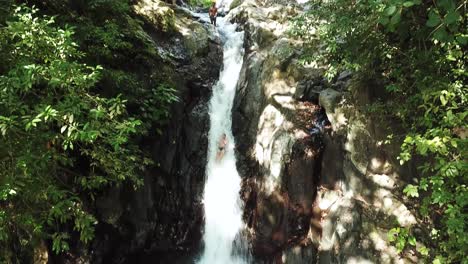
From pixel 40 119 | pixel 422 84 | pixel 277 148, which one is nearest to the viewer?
pixel 40 119

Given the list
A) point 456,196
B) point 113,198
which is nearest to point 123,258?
point 113,198

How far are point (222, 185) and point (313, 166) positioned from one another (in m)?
3.13

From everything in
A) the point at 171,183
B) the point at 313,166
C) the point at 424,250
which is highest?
the point at 313,166

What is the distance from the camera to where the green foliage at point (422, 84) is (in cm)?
437

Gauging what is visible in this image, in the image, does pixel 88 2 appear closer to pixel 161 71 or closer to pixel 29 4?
pixel 29 4

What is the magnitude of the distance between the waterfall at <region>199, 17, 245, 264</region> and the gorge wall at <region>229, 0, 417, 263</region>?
373 millimetres

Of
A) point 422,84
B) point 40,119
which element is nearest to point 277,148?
point 422,84

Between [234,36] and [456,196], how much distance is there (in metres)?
10.2

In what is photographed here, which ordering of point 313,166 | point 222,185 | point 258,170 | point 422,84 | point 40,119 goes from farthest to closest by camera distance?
1. point 222,185
2. point 258,170
3. point 313,166
4. point 422,84
5. point 40,119

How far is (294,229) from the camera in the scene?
26.0 ft

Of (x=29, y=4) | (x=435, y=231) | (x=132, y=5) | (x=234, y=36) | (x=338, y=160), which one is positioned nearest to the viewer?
(x=435, y=231)

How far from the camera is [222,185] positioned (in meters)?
10.0

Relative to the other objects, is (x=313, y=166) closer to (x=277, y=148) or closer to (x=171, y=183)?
(x=277, y=148)

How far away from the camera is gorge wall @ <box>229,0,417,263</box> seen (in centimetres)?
645
